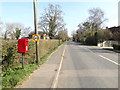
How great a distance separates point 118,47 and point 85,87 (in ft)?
76.5

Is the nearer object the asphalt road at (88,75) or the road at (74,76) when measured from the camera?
the road at (74,76)

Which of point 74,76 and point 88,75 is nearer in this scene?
point 74,76

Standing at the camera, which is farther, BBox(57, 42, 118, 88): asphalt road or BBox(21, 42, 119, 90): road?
BBox(57, 42, 118, 88): asphalt road

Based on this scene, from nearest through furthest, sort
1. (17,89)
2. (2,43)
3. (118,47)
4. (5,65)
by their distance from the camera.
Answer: (17,89)
(2,43)
(5,65)
(118,47)

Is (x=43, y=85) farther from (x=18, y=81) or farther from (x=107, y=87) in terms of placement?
(x=107, y=87)

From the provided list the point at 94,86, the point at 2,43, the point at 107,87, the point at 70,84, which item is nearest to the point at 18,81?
the point at 70,84

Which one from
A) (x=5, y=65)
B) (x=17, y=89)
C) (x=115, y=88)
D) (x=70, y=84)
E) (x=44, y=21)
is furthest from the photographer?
(x=44, y=21)

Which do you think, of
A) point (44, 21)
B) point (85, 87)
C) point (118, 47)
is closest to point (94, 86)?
point (85, 87)

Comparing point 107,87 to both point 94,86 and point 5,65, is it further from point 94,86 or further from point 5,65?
point 5,65

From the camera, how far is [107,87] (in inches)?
192

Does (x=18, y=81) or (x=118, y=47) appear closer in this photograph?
(x=18, y=81)

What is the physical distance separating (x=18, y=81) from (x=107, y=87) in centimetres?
334

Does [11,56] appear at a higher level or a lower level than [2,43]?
lower

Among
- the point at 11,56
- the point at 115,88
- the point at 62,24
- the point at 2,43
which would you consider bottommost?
the point at 115,88
